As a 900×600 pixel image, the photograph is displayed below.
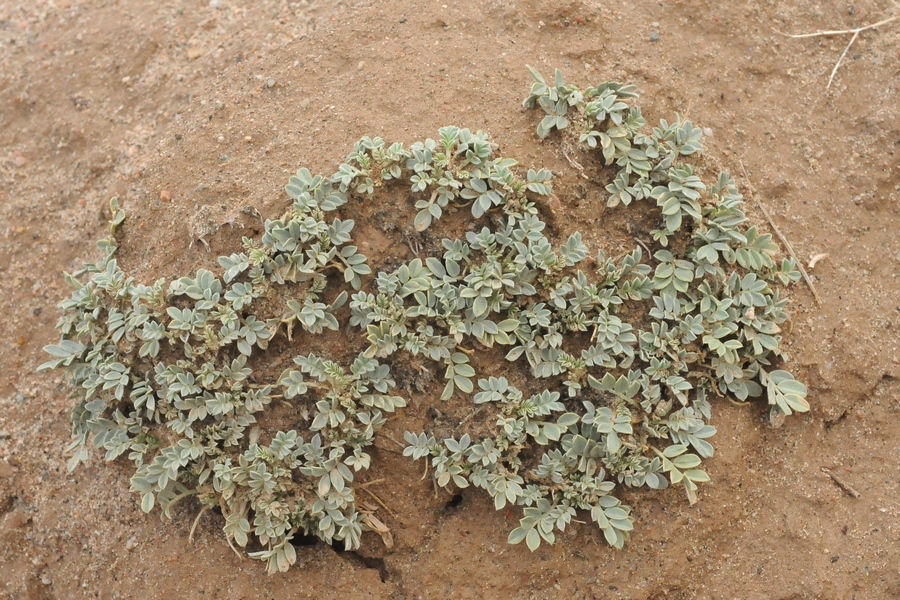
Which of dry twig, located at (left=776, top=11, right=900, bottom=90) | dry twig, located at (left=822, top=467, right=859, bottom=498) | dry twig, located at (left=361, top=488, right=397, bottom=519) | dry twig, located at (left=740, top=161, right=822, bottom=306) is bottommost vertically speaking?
dry twig, located at (left=822, top=467, right=859, bottom=498)

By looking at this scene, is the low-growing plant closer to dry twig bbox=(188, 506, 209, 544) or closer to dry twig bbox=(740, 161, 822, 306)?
dry twig bbox=(188, 506, 209, 544)

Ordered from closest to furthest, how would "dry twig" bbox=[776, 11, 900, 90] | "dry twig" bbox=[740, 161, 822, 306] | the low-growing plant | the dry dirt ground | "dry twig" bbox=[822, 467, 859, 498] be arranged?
the low-growing plant
the dry dirt ground
"dry twig" bbox=[822, 467, 859, 498]
"dry twig" bbox=[740, 161, 822, 306]
"dry twig" bbox=[776, 11, 900, 90]

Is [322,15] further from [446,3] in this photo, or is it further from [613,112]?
[613,112]

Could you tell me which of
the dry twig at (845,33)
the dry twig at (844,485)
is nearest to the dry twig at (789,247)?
the dry twig at (844,485)

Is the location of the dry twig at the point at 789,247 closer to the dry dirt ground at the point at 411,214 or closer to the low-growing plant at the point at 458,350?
the dry dirt ground at the point at 411,214

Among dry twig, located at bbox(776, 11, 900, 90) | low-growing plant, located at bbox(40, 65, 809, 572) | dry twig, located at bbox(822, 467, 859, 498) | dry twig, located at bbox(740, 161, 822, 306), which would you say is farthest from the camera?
dry twig, located at bbox(776, 11, 900, 90)

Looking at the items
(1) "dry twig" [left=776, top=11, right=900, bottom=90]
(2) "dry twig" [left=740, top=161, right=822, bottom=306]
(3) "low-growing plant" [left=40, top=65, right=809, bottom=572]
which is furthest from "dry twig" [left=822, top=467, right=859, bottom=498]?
(1) "dry twig" [left=776, top=11, right=900, bottom=90]

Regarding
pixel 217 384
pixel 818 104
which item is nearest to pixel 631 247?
pixel 818 104
